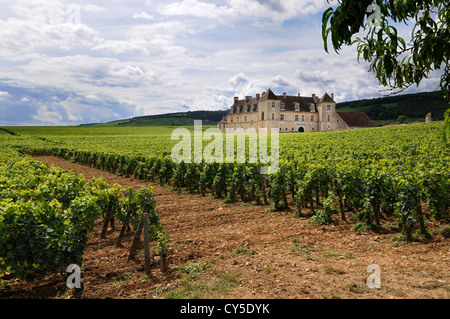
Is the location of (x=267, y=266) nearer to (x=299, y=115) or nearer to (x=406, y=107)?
(x=299, y=115)

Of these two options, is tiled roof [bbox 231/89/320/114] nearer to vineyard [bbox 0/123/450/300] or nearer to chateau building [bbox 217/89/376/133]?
chateau building [bbox 217/89/376/133]

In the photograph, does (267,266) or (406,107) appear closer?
(267,266)

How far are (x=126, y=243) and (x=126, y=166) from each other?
14.6 m

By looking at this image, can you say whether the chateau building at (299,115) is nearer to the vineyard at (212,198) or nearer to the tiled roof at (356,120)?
the tiled roof at (356,120)

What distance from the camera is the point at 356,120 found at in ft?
277

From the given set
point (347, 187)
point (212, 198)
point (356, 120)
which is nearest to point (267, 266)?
point (347, 187)

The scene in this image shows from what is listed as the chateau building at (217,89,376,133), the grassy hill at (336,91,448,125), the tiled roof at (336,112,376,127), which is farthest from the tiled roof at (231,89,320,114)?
the grassy hill at (336,91,448,125)

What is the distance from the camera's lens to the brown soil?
5648 mm

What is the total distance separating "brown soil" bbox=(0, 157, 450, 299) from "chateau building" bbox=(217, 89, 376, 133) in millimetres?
70052

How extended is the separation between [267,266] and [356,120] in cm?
8715

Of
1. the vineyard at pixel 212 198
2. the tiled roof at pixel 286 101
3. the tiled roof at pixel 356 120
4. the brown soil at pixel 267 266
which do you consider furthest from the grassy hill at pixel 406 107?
the brown soil at pixel 267 266

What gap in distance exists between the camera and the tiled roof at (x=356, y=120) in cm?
8294
